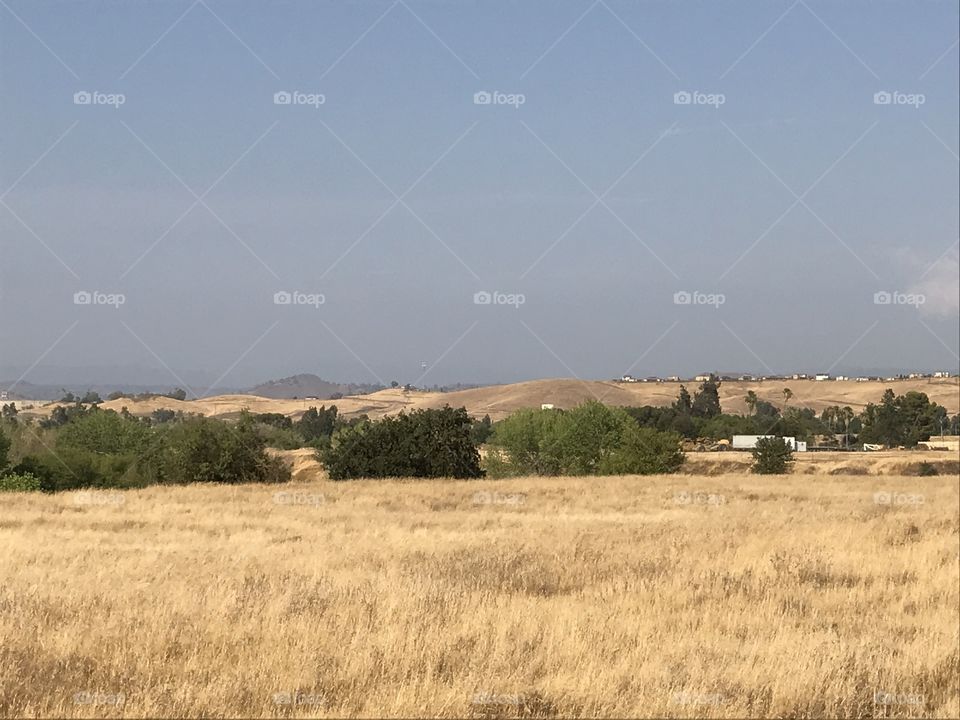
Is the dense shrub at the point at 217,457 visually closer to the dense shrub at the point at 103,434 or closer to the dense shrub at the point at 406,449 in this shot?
the dense shrub at the point at 406,449

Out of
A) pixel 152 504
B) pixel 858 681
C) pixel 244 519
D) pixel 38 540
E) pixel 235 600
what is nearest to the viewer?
pixel 858 681

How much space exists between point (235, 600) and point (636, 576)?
5.89m

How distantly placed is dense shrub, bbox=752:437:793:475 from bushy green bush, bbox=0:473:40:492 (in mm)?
44664

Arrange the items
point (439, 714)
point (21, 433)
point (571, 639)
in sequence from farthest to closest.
Answer: 1. point (21, 433)
2. point (571, 639)
3. point (439, 714)

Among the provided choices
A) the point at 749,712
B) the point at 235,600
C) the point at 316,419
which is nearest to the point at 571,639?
the point at 749,712

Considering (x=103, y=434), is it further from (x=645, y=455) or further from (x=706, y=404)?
(x=706, y=404)

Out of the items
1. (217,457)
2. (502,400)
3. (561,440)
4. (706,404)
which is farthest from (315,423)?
(706,404)

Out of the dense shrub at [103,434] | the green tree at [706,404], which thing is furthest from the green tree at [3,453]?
the green tree at [706,404]

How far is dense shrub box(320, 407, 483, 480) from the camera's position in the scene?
4762cm

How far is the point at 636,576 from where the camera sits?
46.5ft

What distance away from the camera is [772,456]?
6650 centimetres

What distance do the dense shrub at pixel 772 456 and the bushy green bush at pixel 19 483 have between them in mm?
44664

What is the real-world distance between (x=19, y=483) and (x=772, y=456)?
4688cm

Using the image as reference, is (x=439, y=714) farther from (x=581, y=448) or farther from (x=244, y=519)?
(x=581, y=448)
